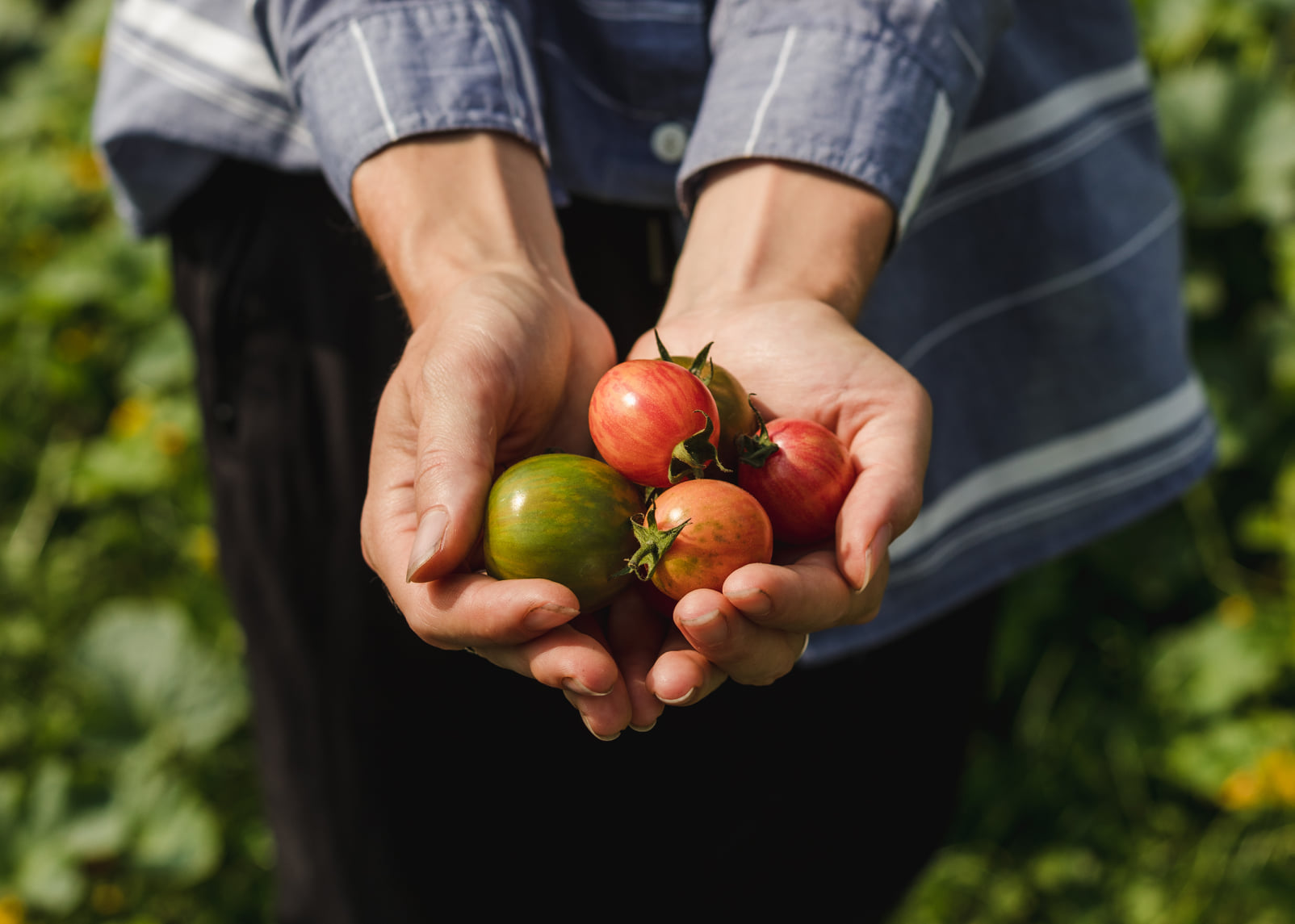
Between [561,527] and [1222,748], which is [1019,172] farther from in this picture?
[1222,748]

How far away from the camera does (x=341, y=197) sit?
1607 mm

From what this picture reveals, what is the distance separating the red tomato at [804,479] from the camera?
1.40 m

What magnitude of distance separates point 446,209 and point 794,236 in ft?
1.76

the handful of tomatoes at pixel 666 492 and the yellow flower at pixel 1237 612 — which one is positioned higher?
the handful of tomatoes at pixel 666 492

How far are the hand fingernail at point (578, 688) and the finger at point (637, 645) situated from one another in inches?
3.6

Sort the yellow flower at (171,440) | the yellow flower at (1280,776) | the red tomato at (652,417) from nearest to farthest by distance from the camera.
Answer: the red tomato at (652,417) < the yellow flower at (1280,776) < the yellow flower at (171,440)

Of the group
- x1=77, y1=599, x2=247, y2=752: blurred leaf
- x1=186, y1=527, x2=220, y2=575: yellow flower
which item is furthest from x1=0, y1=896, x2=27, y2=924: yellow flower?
x1=186, y1=527, x2=220, y2=575: yellow flower

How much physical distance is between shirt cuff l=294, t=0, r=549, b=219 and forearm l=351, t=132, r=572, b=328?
3 centimetres

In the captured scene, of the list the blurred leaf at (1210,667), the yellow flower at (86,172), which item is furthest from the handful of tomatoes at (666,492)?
the yellow flower at (86,172)

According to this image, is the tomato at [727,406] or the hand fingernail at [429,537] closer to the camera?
the hand fingernail at [429,537]

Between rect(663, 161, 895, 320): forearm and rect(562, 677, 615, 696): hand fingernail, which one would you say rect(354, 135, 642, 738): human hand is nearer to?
rect(562, 677, 615, 696): hand fingernail

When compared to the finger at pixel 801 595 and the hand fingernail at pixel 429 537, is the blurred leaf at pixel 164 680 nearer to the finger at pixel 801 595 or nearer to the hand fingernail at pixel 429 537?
the hand fingernail at pixel 429 537

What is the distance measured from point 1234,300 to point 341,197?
3035 millimetres

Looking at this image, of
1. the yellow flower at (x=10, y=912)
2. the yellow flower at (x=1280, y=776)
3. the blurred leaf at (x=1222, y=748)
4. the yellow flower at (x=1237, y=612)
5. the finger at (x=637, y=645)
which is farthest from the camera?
the yellow flower at (x=1237, y=612)
